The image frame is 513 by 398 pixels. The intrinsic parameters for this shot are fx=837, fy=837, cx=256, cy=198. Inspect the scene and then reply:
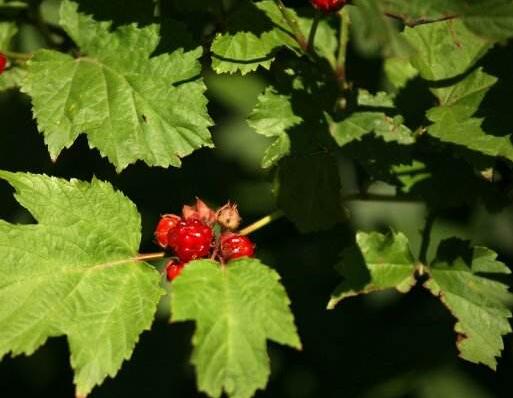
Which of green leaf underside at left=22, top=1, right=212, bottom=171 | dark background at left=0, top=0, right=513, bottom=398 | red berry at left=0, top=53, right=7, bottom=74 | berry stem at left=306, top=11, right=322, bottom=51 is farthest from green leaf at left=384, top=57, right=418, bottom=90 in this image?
red berry at left=0, top=53, right=7, bottom=74

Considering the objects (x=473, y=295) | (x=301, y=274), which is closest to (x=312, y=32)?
(x=473, y=295)

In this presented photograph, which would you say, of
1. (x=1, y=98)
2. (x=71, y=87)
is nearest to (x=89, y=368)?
(x=71, y=87)

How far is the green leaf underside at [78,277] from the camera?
1672 millimetres

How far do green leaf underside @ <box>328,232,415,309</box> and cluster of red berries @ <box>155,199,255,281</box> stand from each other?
224 mm

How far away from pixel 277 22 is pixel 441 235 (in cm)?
89

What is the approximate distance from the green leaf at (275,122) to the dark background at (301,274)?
2.00 ft

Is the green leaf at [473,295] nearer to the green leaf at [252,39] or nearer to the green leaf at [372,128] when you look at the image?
the green leaf at [372,128]

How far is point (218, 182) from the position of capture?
252 centimetres

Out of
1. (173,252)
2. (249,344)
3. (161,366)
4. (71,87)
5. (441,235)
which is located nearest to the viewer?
(249,344)

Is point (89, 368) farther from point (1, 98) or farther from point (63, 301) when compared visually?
point (1, 98)

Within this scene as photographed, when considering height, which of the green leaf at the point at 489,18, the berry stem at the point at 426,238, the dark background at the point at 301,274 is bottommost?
the dark background at the point at 301,274

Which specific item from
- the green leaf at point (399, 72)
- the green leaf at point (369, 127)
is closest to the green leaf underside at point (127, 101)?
the green leaf at point (369, 127)

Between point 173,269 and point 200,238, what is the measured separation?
3.5 inches

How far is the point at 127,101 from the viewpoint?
193 centimetres
